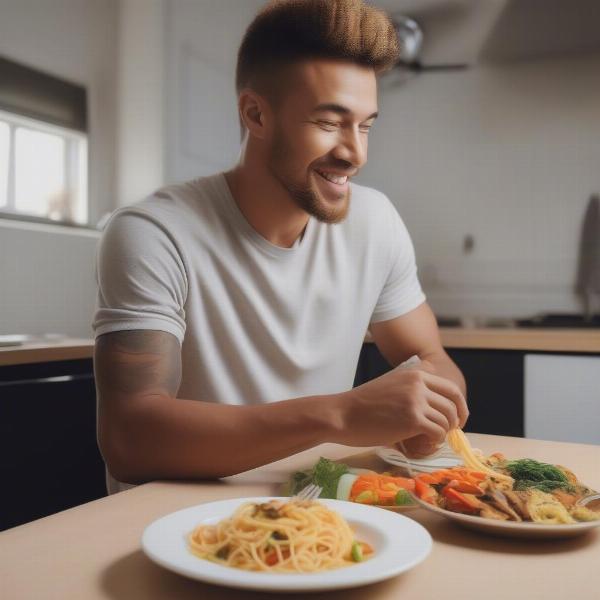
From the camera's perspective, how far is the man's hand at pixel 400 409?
90 cm

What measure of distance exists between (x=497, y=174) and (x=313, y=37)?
238 centimetres

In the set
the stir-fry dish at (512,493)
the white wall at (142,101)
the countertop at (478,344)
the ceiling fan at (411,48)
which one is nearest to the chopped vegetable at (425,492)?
the stir-fry dish at (512,493)

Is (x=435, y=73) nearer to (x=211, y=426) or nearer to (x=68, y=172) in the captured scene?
(x=68, y=172)

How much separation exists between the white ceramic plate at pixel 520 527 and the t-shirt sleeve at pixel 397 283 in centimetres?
94

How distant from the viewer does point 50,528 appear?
73cm

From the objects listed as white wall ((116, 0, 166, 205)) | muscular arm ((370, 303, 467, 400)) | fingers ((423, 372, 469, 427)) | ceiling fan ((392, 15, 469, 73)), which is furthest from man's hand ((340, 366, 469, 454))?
ceiling fan ((392, 15, 469, 73))

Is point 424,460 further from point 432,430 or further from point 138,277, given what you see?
point 138,277

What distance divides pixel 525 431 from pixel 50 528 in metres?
2.06

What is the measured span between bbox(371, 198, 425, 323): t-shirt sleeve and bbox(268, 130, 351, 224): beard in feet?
0.90

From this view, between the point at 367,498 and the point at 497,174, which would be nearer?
the point at 367,498

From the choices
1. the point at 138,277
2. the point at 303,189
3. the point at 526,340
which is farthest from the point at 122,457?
the point at 526,340

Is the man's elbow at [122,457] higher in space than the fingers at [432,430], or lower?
lower

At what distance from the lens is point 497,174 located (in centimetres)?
347

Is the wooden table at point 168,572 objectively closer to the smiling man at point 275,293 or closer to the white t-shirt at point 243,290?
the smiling man at point 275,293
